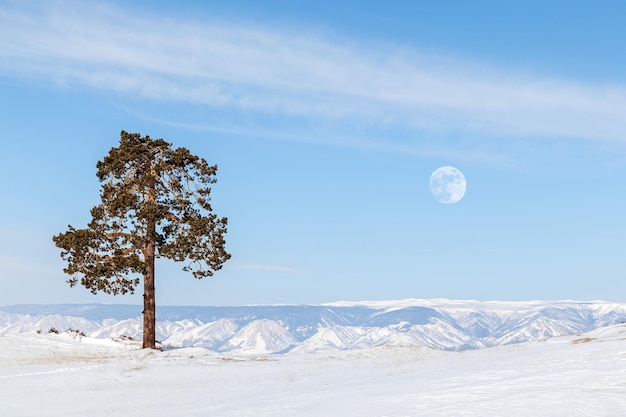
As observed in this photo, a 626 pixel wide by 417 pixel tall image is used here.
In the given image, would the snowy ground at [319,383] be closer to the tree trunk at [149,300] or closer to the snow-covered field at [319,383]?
the snow-covered field at [319,383]

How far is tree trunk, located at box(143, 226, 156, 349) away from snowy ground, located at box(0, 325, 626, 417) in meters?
4.69

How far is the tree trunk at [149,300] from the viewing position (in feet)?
149

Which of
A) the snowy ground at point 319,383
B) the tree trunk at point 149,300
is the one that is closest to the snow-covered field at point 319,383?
the snowy ground at point 319,383

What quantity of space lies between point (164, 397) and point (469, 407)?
38.5ft

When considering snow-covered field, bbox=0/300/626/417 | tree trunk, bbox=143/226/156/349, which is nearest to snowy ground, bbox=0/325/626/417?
snow-covered field, bbox=0/300/626/417

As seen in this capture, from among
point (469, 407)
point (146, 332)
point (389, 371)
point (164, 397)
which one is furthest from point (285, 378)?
point (146, 332)

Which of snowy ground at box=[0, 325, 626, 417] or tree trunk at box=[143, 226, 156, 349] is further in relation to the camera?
tree trunk at box=[143, 226, 156, 349]

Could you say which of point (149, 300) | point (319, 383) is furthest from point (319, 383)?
point (149, 300)

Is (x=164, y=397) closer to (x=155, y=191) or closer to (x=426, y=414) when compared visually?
(x=426, y=414)

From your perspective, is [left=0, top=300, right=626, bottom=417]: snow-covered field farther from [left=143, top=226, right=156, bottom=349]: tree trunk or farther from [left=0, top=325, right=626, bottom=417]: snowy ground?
[left=143, top=226, right=156, bottom=349]: tree trunk

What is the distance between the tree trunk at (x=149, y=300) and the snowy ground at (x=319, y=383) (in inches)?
185

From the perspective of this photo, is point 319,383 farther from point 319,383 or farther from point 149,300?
point 149,300

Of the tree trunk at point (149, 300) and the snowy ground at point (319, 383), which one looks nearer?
the snowy ground at point (319, 383)

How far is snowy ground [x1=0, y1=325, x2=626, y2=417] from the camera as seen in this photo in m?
15.6
